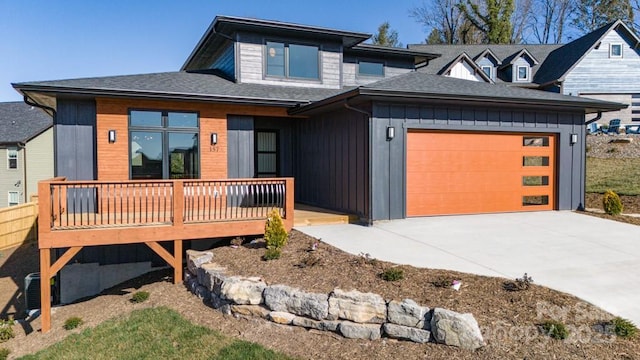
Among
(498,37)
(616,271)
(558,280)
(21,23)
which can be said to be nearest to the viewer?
(558,280)

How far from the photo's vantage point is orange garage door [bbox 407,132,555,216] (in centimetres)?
943

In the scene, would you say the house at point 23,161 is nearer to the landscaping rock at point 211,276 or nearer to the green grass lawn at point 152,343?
the green grass lawn at point 152,343

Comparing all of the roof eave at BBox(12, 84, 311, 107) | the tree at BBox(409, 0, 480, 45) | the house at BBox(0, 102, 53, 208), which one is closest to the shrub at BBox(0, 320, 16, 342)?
the roof eave at BBox(12, 84, 311, 107)

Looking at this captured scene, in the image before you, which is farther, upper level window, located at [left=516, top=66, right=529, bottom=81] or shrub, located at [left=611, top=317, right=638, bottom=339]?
upper level window, located at [left=516, top=66, right=529, bottom=81]

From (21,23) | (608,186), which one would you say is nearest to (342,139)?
(608,186)

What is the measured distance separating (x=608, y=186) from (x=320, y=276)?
13896 mm

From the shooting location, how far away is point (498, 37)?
33625 millimetres

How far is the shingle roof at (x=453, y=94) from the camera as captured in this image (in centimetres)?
848

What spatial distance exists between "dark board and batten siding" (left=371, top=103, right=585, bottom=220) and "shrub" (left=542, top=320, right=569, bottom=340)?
16.5ft

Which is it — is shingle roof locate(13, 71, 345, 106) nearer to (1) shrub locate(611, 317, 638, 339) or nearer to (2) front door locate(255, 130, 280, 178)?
(2) front door locate(255, 130, 280, 178)

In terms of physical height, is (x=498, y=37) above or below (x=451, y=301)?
above

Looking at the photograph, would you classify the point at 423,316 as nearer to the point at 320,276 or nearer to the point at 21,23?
the point at 320,276

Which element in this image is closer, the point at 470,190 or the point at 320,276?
the point at 320,276

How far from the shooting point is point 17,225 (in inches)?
631
